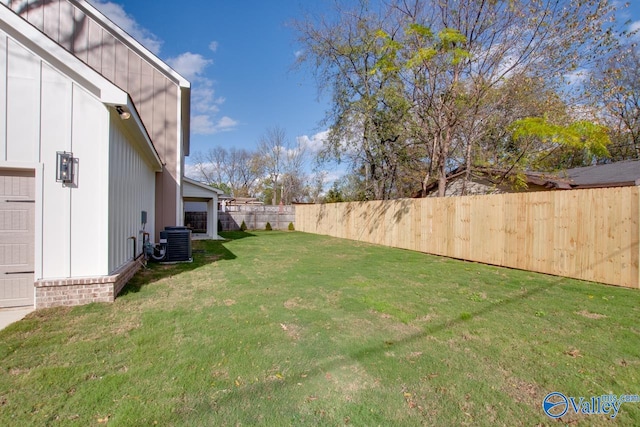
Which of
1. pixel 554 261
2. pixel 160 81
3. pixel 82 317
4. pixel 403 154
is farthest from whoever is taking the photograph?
pixel 403 154

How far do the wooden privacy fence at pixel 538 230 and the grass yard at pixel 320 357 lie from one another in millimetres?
802

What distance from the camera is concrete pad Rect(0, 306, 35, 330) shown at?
3.77 m

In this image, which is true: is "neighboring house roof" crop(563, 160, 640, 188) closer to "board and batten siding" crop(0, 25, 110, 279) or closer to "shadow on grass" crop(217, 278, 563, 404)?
"shadow on grass" crop(217, 278, 563, 404)

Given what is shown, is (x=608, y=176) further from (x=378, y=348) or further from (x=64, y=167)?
(x=64, y=167)

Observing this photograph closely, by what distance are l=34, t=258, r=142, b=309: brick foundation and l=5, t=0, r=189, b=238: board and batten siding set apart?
576cm

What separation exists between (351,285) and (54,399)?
445 centimetres

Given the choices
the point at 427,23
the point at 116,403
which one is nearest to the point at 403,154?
the point at 427,23

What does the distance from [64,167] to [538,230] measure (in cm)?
904

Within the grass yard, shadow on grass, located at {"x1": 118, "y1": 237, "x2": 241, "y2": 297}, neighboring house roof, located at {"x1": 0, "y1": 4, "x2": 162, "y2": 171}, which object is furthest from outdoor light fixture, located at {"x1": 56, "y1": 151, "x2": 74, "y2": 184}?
shadow on grass, located at {"x1": 118, "y1": 237, "x2": 241, "y2": 297}

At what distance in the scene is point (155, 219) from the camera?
9.88m

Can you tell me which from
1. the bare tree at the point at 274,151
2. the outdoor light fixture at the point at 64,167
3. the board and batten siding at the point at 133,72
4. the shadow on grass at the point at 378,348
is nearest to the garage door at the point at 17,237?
the outdoor light fixture at the point at 64,167

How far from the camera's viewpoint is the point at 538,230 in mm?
7289

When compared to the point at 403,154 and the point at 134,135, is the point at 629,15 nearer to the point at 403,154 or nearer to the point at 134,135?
the point at 403,154

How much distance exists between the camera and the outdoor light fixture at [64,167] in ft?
13.9
